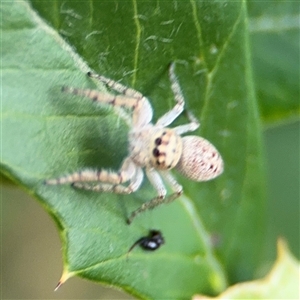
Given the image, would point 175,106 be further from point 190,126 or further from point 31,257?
point 31,257

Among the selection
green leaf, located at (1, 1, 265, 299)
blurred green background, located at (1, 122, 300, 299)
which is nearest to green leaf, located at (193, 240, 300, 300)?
green leaf, located at (1, 1, 265, 299)

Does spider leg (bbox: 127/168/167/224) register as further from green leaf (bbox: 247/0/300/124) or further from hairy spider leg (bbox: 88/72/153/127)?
green leaf (bbox: 247/0/300/124)

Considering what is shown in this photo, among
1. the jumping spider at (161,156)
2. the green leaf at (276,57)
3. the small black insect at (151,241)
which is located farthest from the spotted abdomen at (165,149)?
the green leaf at (276,57)

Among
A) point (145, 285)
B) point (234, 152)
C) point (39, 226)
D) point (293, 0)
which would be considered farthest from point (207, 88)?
point (39, 226)

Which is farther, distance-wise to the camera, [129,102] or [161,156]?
[161,156]

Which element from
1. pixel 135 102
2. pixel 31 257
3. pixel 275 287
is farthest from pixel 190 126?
pixel 31 257
